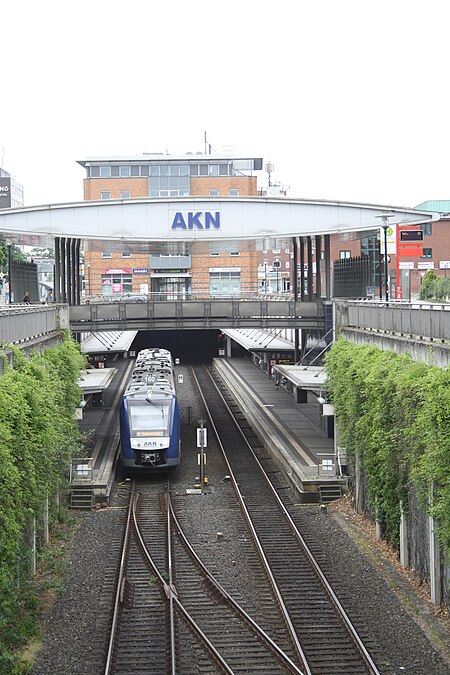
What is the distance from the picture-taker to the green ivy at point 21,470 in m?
14.0

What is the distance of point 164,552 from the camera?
21.7 m

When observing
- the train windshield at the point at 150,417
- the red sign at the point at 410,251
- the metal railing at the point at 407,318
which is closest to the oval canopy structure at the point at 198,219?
the metal railing at the point at 407,318

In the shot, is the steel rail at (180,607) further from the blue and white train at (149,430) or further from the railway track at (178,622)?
the blue and white train at (149,430)

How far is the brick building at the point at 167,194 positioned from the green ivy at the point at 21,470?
55.4m

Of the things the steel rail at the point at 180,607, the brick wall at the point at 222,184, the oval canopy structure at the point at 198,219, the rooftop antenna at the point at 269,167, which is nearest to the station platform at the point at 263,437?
the steel rail at the point at 180,607

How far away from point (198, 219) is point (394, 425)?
19559mm

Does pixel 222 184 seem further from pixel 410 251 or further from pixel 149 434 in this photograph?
pixel 149 434

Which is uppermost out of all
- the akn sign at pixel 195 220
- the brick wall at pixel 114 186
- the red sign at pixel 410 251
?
the brick wall at pixel 114 186

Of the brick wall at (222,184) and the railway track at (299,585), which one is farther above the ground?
the brick wall at (222,184)

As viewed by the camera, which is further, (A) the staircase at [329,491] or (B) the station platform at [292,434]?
(B) the station platform at [292,434]

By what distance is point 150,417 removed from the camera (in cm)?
3031

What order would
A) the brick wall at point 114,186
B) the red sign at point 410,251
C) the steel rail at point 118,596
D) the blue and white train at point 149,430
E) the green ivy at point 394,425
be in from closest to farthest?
the steel rail at point 118,596, the green ivy at point 394,425, the blue and white train at point 149,430, the red sign at point 410,251, the brick wall at point 114,186

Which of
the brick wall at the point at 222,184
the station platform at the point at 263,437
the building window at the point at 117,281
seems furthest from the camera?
the brick wall at the point at 222,184

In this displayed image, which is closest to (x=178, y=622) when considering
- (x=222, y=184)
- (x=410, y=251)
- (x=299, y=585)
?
(x=299, y=585)
